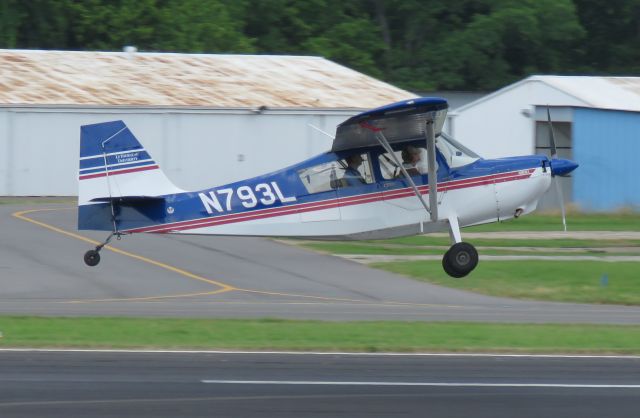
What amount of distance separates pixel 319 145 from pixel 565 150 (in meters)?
7.95

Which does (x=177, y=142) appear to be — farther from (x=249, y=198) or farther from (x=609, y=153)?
(x=249, y=198)

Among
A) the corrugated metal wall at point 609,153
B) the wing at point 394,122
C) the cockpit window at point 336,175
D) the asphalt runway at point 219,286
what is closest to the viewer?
the wing at point 394,122

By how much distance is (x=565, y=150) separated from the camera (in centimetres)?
3688

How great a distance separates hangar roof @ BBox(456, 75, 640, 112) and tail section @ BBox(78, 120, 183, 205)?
20877 mm

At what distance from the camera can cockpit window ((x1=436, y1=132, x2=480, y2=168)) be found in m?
18.8

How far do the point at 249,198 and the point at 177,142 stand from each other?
58.6 ft

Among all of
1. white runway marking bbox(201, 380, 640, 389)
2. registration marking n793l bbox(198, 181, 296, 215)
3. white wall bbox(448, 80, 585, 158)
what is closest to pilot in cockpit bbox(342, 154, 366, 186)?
registration marking n793l bbox(198, 181, 296, 215)

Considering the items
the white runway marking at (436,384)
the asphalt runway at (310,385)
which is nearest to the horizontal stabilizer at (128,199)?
the asphalt runway at (310,385)

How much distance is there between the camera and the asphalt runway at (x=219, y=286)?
18000 mm

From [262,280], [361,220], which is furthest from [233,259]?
[361,220]

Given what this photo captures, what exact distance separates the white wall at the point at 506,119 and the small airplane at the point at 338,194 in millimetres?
18171

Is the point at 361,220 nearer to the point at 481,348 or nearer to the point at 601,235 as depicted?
the point at 481,348

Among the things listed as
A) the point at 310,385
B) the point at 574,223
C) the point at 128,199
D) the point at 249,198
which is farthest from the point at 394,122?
the point at 574,223

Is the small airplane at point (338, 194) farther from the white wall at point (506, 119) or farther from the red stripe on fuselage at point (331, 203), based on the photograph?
the white wall at point (506, 119)
